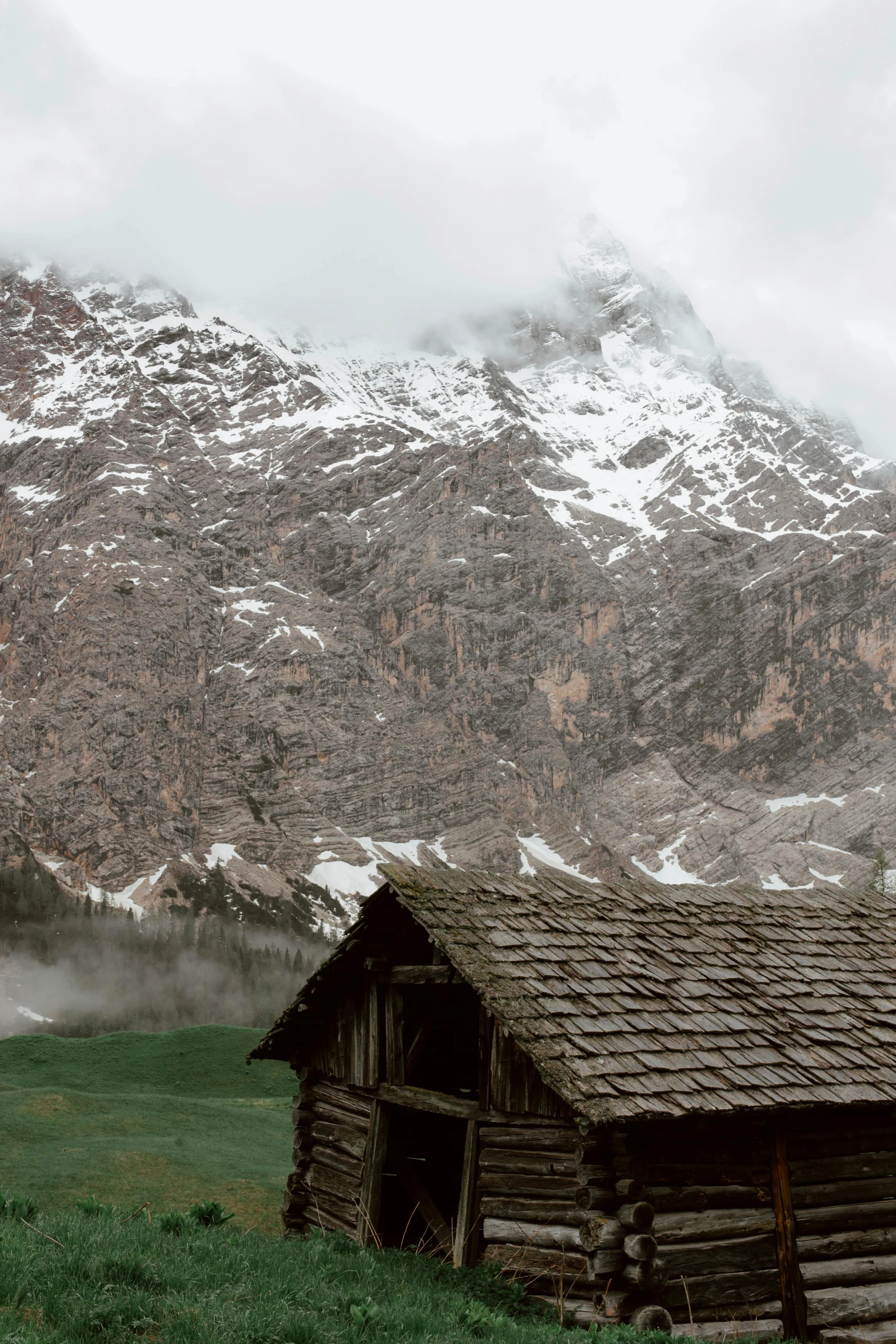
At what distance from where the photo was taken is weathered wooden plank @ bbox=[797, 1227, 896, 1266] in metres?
11.0

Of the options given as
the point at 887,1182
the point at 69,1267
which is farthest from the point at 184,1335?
the point at 887,1182

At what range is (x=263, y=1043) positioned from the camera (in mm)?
14844

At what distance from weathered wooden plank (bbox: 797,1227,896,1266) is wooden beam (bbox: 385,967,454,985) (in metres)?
4.36

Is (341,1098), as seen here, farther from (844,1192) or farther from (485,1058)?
(844,1192)

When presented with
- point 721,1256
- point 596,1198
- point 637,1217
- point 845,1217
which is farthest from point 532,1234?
point 845,1217

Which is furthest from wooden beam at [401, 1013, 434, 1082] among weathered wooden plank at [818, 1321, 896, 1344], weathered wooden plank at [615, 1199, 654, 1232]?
weathered wooden plank at [818, 1321, 896, 1344]

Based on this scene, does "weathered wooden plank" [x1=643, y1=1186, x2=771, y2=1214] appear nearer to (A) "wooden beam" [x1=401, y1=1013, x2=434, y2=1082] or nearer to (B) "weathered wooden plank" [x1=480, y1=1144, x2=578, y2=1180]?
(B) "weathered wooden plank" [x1=480, y1=1144, x2=578, y2=1180]

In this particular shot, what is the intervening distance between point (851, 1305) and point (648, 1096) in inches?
149

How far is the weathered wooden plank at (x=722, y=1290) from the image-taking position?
395 inches

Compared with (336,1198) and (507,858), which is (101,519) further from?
→ (336,1198)

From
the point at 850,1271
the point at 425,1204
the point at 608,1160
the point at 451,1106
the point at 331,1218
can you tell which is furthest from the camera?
the point at 331,1218

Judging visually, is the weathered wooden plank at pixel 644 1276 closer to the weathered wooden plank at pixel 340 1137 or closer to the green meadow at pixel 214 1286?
the green meadow at pixel 214 1286

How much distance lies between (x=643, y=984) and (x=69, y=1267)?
6.07 m

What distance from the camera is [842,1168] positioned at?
11391 mm
